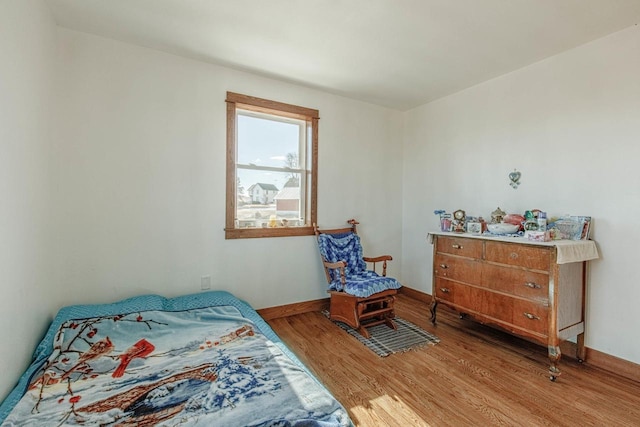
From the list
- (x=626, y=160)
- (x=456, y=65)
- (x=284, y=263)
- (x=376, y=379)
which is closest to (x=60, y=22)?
(x=284, y=263)

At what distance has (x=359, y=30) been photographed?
231 centimetres

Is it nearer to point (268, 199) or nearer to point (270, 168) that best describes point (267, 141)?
A: point (270, 168)

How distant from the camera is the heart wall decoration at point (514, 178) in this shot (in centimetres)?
293

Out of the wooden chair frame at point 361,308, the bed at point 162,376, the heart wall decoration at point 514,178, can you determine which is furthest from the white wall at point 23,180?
the heart wall decoration at point 514,178

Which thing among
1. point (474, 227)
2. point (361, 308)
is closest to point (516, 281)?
point (474, 227)

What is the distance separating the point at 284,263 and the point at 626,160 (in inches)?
125

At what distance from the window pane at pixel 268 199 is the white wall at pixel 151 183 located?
0.79 feet

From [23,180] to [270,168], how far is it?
2.04m

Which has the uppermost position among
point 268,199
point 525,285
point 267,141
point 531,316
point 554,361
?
point 267,141

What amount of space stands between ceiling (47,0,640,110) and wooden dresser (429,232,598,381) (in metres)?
1.68

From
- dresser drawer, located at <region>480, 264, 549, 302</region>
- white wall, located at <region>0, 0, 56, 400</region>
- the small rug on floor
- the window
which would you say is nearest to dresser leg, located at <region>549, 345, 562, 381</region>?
dresser drawer, located at <region>480, 264, 549, 302</region>

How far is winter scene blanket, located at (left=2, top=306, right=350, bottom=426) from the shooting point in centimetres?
127

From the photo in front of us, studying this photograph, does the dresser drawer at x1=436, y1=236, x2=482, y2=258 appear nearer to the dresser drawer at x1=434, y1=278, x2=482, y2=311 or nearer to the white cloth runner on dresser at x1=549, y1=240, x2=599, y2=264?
the dresser drawer at x1=434, y1=278, x2=482, y2=311

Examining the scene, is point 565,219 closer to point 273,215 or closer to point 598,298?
point 598,298
